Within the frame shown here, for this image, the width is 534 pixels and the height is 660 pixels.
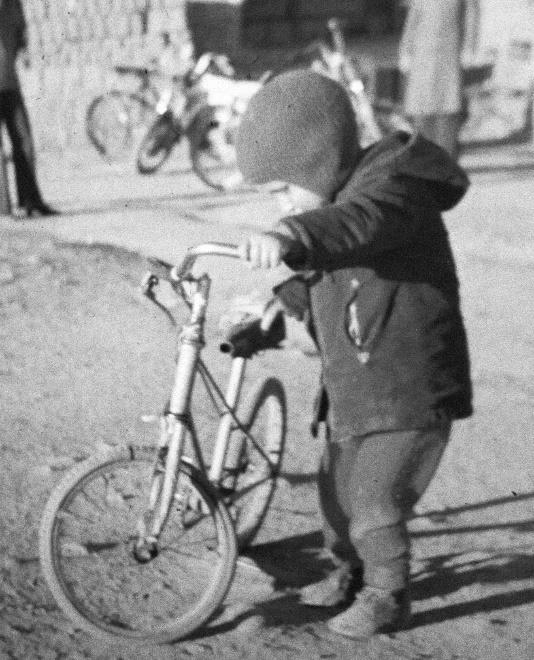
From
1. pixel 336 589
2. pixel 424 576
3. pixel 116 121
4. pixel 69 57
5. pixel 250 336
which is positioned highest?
pixel 250 336

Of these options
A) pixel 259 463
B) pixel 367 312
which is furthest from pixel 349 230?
pixel 259 463

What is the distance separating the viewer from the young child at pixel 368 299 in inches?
122

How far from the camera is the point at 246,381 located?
5.68 m

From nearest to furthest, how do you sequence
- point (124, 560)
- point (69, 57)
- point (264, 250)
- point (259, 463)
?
point (264, 250) < point (124, 560) < point (259, 463) < point (69, 57)

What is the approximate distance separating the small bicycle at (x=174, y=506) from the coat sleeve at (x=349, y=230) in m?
0.24

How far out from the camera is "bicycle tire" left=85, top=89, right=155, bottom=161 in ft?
39.1

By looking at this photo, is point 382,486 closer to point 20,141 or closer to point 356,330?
point 356,330

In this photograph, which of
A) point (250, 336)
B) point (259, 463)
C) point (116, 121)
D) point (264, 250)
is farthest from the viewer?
point (116, 121)

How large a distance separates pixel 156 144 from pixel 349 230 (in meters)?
8.37

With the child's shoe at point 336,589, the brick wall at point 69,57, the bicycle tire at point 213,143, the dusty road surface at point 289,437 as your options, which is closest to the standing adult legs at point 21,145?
the dusty road surface at point 289,437

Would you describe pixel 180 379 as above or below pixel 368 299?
below

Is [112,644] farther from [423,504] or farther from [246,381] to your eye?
[246,381]

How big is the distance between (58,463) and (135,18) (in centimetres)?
856

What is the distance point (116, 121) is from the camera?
1213 cm
